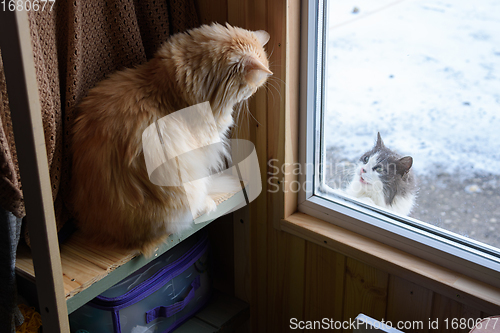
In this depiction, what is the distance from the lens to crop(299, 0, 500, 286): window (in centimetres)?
96

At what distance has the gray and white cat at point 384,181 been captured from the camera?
113cm

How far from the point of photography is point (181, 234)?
3.44 feet

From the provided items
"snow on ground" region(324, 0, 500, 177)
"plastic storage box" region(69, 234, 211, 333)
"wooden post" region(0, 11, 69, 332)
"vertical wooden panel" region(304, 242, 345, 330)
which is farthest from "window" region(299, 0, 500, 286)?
"wooden post" region(0, 11, 69, 332)

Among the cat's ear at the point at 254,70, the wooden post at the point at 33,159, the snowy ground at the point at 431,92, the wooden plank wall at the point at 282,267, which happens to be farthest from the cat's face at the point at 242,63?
the wooden post at the point at 33,159

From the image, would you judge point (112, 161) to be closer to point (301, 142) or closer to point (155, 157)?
point (155, 157)

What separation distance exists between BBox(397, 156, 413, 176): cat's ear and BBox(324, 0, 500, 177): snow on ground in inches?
0.6

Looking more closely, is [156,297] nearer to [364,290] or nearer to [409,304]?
[364,290]

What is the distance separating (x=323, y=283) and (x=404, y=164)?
1.47 feet

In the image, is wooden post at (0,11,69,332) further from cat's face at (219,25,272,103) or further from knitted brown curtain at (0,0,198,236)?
cat's face at (219,25,272,103)

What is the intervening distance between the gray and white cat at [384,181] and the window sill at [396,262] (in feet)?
0.38

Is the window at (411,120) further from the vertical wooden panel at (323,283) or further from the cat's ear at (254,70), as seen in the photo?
the cat's ear at (254,70)

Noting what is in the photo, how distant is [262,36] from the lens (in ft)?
3.52

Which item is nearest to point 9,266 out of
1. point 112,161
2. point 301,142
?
point 112,161

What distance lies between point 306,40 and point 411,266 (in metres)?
0.67
